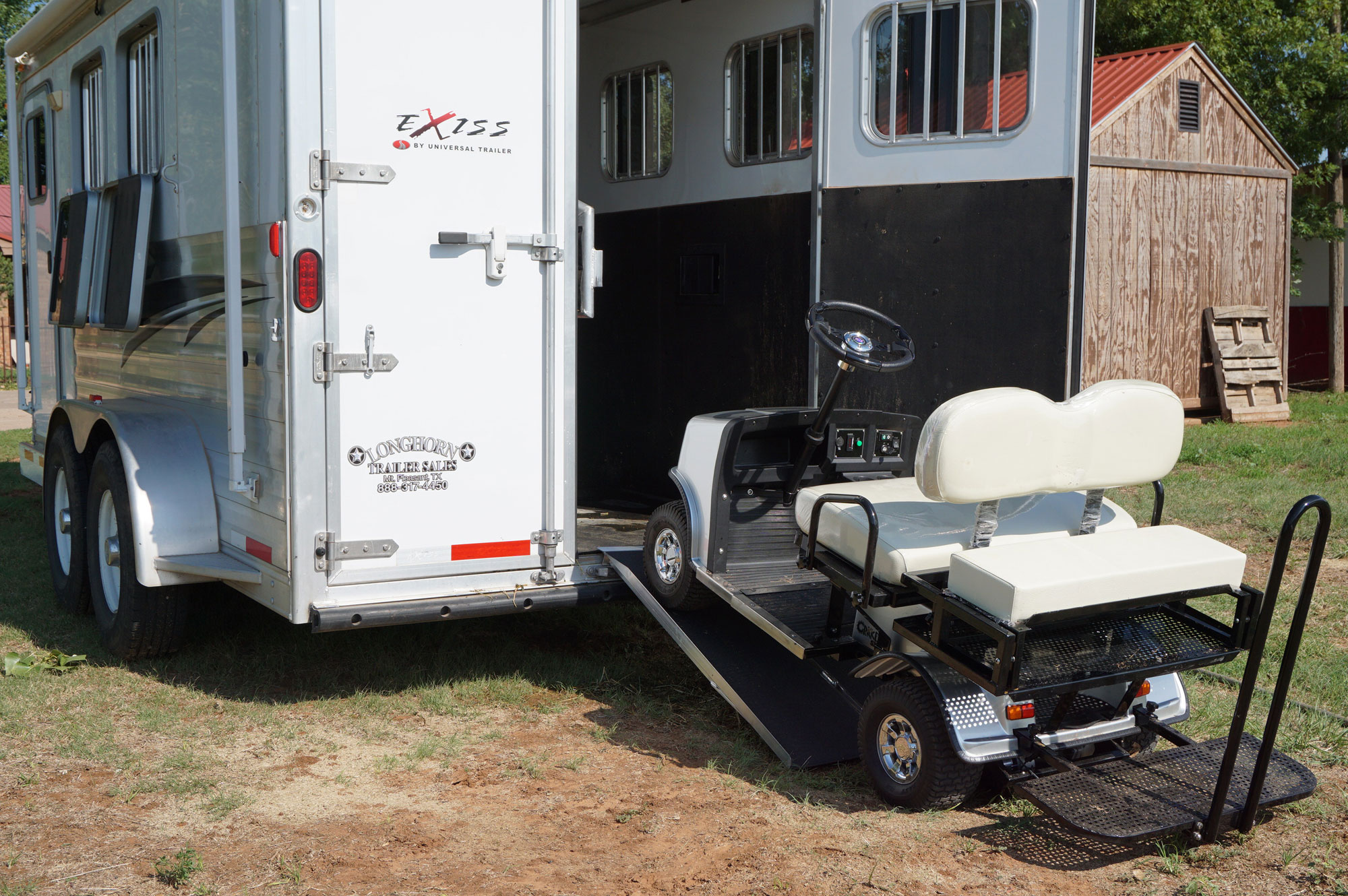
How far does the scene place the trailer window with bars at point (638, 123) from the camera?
698cm

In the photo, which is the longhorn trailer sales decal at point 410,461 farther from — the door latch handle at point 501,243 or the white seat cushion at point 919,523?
the white seat cushion at point 919,523

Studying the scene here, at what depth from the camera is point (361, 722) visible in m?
4.84

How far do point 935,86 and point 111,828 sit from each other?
411 cm

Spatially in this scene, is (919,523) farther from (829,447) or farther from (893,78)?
(893,78)

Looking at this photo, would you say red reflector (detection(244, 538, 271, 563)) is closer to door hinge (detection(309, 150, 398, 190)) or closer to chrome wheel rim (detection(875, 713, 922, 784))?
door hinge (detection(309, 150, 398, 190))

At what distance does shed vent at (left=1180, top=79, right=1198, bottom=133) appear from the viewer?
13963mm

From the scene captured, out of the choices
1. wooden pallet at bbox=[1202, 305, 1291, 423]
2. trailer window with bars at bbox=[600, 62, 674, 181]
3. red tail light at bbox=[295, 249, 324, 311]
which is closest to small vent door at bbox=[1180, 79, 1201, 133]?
wooden pallet at bbox=[1202, 305, 1291, 423]

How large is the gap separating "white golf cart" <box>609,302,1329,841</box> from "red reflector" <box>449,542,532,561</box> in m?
0.67

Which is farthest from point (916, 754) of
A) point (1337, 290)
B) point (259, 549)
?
point (1337, 290)

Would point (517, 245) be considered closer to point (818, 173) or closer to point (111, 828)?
point (818, 173)

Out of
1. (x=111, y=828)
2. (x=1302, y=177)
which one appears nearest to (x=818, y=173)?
(x=111, y=828)

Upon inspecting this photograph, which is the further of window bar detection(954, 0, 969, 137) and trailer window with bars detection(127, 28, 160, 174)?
trailer window with bars detection(127, 28, 160, 174)

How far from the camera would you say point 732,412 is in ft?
16.8

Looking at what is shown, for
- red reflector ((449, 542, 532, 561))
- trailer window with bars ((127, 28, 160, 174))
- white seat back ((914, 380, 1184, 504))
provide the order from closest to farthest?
white seat back ((914, 380, 1184, 504)) < red reflector ((449, 542, 532, 561)) < trailer window with bars ((127, 28, 160, 174))
